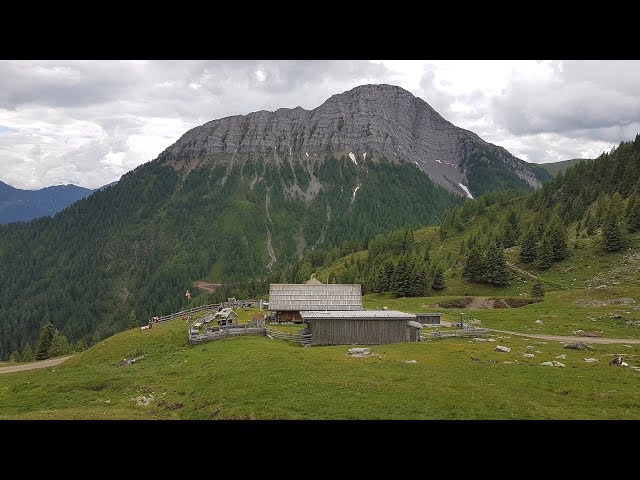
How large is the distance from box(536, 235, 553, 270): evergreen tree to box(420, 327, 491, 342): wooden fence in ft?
175

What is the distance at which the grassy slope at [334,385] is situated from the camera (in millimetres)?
26812

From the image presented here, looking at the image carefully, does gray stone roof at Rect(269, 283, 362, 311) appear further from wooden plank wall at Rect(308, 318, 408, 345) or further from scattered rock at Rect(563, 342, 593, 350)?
scattered rock at Rect(563, 342, 593, 350)

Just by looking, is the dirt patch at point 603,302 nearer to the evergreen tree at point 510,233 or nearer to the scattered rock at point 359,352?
the scattered rock at point 359,352

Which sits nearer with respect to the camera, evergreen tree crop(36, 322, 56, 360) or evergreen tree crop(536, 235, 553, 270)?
evergreen tree crop(36, 322, 56, 360)

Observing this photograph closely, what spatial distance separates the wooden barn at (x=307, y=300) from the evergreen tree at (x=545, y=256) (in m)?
54.0

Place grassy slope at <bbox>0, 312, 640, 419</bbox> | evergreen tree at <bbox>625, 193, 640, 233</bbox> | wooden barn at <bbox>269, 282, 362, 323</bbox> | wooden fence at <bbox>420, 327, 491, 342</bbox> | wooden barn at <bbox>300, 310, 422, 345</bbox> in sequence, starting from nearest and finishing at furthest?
grassy slope at <bbox>0, 312, 640, 419</bbox>
wooden barn at <bbox>300, 310, 422, 345</bbox>
wooden fence at <bbox>420, 327, 491, 342</bbox>
wooden barn at <bbox>269, 282, 362, 323</bbox>
evergreen tree at <bbox>625, 193, 640, 233</bbox>

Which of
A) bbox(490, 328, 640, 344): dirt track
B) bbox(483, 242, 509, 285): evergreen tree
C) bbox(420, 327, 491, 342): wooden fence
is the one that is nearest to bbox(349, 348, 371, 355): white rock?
bbox(420, 327, 491, 342): wooden fence

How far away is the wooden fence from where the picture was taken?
178 ft

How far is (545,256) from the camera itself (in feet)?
332

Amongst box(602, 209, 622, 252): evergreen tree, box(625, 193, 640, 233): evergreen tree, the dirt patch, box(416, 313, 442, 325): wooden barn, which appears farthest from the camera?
box(625, 193, 640, 233): evergreen tree

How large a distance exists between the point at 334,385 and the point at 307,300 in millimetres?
38493

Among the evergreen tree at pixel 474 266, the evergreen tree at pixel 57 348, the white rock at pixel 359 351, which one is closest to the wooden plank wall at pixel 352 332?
the white rock at pixel 359 351
